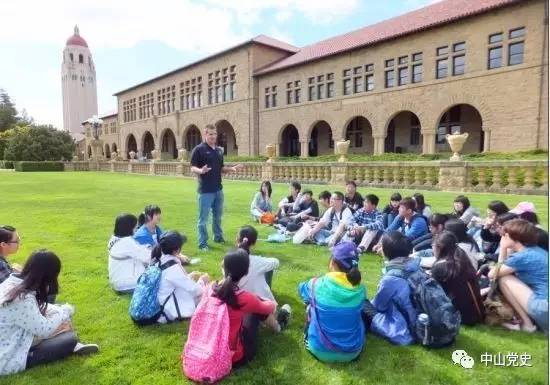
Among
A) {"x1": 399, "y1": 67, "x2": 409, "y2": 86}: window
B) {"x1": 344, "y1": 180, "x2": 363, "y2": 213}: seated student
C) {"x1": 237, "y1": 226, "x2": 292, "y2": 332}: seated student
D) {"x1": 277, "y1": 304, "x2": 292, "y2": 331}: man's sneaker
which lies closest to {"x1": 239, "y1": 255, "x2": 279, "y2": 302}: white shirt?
{"x1": 237, "y1": 226, "x2": 292, "y2": 332}: seated student

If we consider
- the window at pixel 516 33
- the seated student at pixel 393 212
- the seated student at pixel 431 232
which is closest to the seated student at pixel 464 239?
the seated student at pixel 431 232

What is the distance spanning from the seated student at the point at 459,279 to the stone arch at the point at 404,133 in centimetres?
2614

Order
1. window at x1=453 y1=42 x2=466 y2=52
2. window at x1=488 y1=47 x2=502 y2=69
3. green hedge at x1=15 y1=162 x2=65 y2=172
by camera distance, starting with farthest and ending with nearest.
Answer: green hedge at x1=15 y1=162 x2=65 y2=172, window at x1=453 y1=42 x2=466 y2=52, window at x1=488 y1=47 x2=502 y2=69

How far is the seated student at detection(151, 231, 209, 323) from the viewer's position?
3.81 metres

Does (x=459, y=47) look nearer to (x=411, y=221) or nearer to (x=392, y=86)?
Result: (x=392, y=86)

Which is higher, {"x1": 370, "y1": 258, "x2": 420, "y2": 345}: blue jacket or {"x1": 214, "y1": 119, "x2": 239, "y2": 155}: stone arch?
{"x1": 214, "y1": 119, "x2": 239, "y2": 155}: stone arch

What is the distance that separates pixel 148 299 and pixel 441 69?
2644cm

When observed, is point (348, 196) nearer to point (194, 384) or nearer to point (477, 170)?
point (194, 384)

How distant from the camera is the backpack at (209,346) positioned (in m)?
2.94

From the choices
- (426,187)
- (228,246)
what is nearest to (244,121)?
(426,187)

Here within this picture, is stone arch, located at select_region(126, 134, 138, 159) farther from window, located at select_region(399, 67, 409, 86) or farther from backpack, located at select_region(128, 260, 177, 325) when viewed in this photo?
backpack, located at select_region(128, 260, 177, 325)

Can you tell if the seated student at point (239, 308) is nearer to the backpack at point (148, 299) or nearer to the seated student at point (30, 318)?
the backpack at point (148, 299)

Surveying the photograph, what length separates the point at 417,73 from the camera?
26.8 m

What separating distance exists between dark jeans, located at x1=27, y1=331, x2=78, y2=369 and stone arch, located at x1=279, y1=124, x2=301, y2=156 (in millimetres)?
35007
